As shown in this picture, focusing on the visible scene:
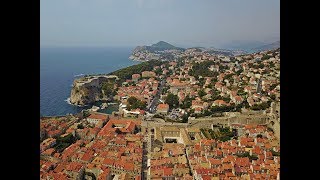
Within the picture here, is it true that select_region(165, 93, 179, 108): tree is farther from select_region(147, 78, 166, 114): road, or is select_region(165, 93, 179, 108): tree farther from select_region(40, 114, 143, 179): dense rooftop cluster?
select_region(40, 114, 143, 179): dense rooftop cluster

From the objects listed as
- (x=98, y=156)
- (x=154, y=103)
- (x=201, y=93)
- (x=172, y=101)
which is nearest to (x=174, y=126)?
(x=172, y=101)

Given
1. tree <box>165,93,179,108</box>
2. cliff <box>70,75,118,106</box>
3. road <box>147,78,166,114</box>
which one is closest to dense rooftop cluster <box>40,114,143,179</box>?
road <box>147,78,166,114</box>

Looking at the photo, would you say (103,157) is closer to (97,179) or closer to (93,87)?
(97,179)

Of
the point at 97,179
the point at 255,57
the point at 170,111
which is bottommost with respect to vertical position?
the point at 97,179

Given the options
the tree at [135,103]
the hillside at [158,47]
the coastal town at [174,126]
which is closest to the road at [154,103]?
the coastal town at [174,126]

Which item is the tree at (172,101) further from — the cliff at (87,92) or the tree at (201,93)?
the cliff at (87,92)

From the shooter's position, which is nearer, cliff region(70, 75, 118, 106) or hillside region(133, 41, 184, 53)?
cliff region(70, 75, 118, 106)

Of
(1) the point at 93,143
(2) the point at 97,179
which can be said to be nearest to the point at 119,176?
(2) the point at 97,179
